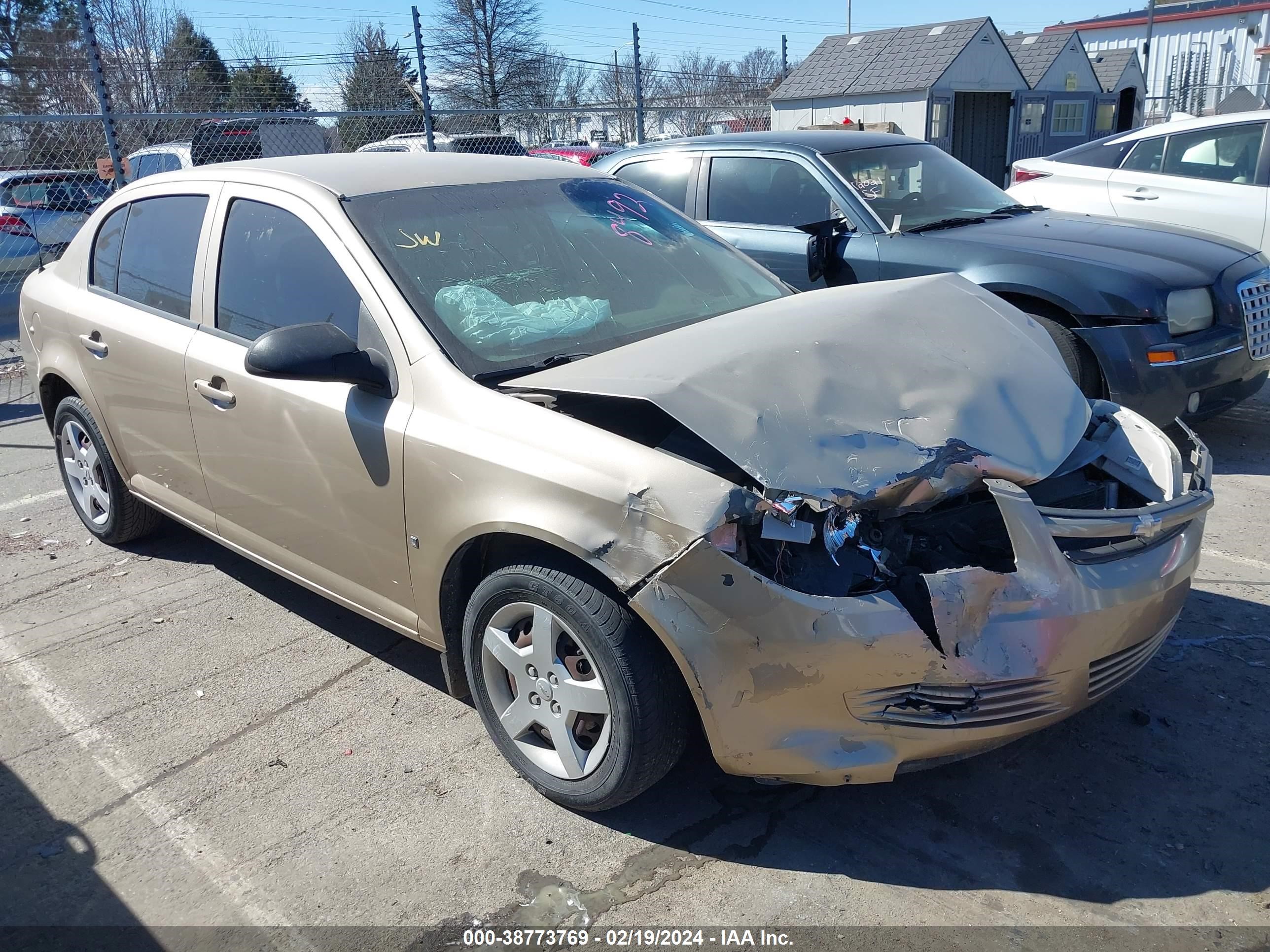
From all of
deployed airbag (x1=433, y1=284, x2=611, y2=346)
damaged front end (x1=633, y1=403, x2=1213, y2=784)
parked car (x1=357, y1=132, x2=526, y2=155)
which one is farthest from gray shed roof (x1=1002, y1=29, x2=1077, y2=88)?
damaged front end (x1=633, y1=403, x2=1213, y2=784)

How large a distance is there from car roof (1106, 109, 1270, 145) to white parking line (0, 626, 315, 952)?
818cm

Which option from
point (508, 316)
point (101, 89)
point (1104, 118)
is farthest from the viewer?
point (1104, 118)

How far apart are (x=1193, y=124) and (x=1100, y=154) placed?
708 mm

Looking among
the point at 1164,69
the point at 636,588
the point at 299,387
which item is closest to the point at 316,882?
the point at 636,588

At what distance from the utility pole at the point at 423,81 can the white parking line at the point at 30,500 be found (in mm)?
6207

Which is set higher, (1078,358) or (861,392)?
(861,392)

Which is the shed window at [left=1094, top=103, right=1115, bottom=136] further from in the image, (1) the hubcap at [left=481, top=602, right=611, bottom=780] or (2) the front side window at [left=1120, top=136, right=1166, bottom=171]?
(1) the hubcap at [left=481, top=602, right=611, bottom=780]

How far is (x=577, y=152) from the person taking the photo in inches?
843

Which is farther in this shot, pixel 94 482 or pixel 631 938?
pixel 94 482

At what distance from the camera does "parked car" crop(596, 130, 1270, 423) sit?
5.11m

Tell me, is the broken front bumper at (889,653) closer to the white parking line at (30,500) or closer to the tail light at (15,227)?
the white parking line at (30,500)

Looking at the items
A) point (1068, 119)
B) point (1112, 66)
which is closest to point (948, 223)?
point (1068, 119)

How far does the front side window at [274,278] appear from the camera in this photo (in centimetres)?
329

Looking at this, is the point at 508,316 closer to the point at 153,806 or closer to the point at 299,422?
the point at 299,422
